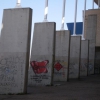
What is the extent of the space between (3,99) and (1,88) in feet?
6.85

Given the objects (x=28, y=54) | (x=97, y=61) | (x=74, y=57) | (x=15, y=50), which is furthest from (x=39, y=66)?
(x=97, y=61)

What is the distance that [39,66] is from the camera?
63.6 feet

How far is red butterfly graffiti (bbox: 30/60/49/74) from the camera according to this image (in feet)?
63.2

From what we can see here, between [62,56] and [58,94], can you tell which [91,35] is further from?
[58,94]

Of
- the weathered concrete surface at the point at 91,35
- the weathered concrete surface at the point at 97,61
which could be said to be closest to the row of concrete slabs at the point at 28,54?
the weathered concrete surface at the point at 91,35

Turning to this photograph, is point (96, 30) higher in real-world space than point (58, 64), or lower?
higher

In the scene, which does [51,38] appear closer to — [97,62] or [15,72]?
[15,72]

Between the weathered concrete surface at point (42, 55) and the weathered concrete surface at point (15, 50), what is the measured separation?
4.96 m

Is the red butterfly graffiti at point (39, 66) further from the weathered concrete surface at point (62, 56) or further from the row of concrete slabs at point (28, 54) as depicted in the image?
the weathered concrete surface at point (62, 56)

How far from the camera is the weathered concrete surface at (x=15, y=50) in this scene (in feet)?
46.2

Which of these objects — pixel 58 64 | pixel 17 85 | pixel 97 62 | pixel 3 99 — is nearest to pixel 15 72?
pixel 17 85

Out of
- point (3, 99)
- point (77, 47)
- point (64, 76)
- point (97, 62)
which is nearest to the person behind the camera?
point (3, 99)

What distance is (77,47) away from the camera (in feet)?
97.6

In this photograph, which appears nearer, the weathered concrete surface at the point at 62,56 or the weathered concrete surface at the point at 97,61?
the weathered concrete surface at the point at 62,56
